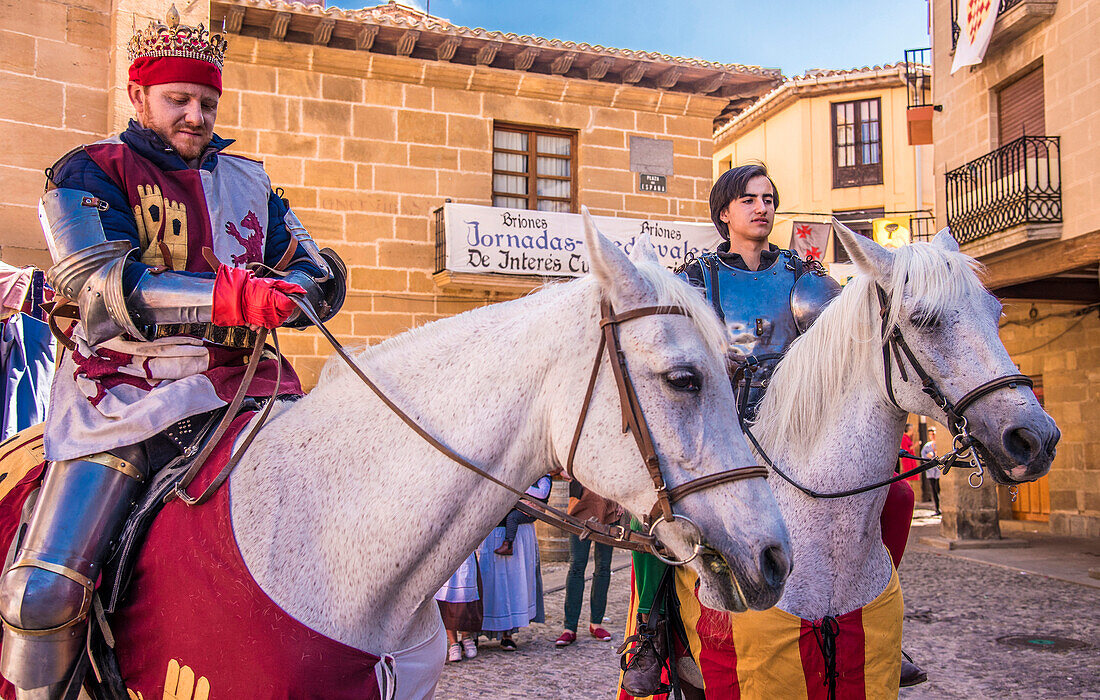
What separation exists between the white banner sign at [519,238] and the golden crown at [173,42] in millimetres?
9535

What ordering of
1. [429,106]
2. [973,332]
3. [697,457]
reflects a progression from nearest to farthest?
[697,457], [973,332], [429,106]

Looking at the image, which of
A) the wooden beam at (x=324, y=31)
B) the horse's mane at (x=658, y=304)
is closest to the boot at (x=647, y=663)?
the horse's mane at (x=658, y=304)

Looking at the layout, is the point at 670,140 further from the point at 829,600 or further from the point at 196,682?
the point at 196,682

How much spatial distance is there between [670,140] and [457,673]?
10.1 m

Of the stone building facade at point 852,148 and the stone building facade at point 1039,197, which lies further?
the stone building facade at point 852,148

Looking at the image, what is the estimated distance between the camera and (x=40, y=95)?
692cm

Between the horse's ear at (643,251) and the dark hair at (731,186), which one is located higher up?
the dark hair at (731,186)

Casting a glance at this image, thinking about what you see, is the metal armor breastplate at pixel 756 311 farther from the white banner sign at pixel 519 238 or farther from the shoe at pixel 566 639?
the white banner sign at pixel 519 238

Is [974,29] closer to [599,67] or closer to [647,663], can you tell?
[599,67]

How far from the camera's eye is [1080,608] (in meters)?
8.10

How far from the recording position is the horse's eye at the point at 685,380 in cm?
164

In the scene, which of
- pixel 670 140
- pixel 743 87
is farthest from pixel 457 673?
pixel 743 87

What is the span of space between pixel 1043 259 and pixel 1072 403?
3.74m

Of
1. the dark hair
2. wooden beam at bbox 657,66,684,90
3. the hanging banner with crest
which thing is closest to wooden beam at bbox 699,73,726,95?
wooden beam at bbox 657,66,684,90
